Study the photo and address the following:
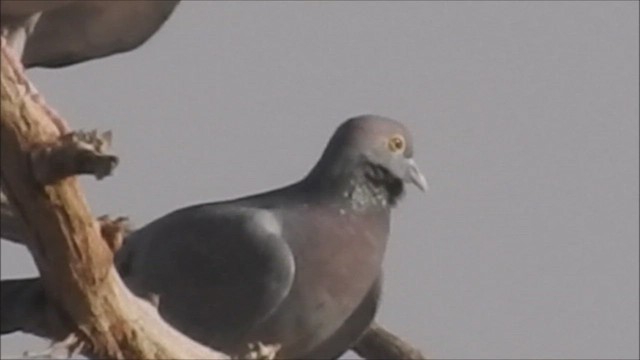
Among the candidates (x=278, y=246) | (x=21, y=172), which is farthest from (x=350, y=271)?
(x=21, y=172)

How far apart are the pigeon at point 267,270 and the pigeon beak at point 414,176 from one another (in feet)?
0.60

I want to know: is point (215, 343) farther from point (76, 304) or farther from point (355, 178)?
point (76, 304)

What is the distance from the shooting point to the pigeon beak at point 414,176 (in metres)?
7.30

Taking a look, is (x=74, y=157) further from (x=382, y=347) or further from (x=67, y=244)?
(x=382, y=347)

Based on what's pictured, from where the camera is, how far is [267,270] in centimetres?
679

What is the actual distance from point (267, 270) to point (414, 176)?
0.79 meters

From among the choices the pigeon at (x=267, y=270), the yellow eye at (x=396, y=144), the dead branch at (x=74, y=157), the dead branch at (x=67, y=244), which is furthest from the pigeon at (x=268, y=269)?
the dead branch at (x=74, y=157)

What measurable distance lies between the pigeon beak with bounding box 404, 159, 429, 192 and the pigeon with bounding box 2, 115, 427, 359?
0.18m

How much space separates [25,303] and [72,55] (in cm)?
72

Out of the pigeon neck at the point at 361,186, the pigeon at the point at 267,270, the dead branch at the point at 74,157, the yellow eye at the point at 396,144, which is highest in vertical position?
the dead branch at the point at 74,157

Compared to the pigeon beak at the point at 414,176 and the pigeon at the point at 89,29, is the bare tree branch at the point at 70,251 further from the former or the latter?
the pigeon beak at the point at 414,176

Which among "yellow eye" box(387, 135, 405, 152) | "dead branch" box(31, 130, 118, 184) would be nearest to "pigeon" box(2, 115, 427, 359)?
"yellow eye" box(387, 135, 405, 152)

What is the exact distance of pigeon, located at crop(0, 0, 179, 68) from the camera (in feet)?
16.9

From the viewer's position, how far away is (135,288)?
6.68 m
